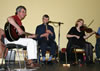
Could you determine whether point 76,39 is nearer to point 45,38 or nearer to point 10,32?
point 45,38

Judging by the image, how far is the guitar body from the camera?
258 centimetres

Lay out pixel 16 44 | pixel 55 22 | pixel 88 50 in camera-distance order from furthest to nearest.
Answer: pixel 55 22 → pixel 88 50 → pixel 16 44

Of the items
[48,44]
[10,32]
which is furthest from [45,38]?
[10,32]

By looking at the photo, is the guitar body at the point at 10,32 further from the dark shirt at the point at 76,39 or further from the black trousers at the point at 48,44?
the dark shirt at the point at 76,39

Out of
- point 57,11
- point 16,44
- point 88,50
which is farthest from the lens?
point 57,11

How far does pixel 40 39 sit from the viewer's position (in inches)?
158

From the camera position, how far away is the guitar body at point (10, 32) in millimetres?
2578

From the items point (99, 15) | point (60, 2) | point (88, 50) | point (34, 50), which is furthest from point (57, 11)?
point (34, 50)

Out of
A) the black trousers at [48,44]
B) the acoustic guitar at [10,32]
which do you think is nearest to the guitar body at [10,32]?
the acoustic guitar at [10,32]

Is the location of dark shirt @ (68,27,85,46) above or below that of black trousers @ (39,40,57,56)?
above

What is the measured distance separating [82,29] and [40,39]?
3.14 ft

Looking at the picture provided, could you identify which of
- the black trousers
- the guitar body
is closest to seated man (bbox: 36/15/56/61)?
the black trousers

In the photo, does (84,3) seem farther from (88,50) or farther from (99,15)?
(88,50)

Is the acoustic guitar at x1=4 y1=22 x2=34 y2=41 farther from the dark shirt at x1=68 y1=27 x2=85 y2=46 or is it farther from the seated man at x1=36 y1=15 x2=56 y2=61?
the dark shirt at x1=68 y1=27 x2=85 y2=46
